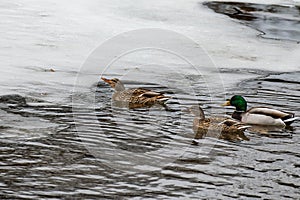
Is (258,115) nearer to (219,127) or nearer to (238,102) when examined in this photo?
(238,102)

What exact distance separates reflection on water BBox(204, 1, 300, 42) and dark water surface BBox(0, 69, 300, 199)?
221 inches

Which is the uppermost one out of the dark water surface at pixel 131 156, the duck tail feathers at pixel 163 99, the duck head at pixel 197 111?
the duck tail feathers at pixel 163 99

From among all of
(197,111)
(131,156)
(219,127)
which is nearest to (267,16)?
(197,111)

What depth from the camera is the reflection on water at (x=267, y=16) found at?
48.9 ft

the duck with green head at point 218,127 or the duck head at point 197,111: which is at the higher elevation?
the duck head at point 197,111

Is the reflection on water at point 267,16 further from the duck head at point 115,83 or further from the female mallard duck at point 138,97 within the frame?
the female mallard duck at point 138,97

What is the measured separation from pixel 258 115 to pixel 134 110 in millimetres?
1664

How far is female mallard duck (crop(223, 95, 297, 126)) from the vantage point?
876 cm

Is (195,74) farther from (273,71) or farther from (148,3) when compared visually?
(148,3)

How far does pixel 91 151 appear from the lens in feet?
23.5

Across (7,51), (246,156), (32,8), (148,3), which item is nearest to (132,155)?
(246,156)

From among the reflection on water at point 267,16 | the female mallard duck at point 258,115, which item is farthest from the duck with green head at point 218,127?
the reflection on water at point 267,16

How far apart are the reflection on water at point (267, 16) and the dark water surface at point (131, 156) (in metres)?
5.63

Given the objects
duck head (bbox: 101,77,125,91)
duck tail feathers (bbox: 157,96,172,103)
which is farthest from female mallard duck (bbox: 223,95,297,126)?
duck head (bbox: 101,77,125,91)
